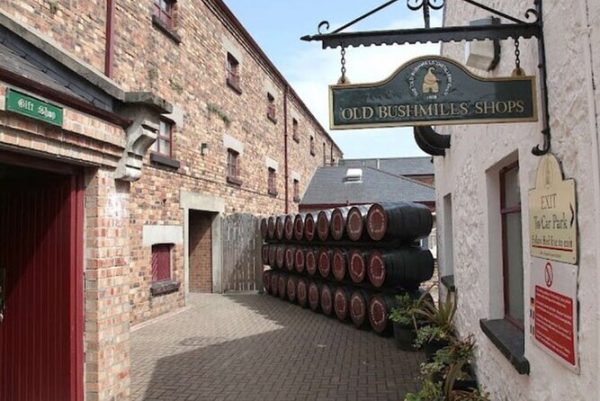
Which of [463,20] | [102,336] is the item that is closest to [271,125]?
[463,20]

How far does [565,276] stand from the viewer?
2.42m

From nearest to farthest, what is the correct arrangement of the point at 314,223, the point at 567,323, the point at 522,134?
the point at 567,323 < the point at 522,134 < the point at 314,223

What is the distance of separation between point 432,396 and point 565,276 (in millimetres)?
2432

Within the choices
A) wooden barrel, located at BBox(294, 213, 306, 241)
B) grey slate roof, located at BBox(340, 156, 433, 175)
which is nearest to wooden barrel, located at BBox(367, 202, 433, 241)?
wooden barrel, located at BBox(294, 213, 306, 241)

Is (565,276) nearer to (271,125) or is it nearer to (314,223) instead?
(314,223)

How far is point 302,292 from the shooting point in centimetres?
1130

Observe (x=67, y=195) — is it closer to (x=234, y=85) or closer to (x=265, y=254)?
(x=265, y=254)

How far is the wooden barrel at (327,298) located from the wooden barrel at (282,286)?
196 centimetres

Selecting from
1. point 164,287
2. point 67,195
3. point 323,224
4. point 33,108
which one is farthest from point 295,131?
point 33,108

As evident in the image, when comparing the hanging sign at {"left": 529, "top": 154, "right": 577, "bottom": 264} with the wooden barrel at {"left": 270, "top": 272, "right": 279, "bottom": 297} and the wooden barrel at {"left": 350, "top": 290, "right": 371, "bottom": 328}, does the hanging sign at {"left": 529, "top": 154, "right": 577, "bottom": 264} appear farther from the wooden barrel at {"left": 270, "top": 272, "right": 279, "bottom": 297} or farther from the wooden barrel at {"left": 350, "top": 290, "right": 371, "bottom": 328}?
the wooden barrel at {"left": 270, "top": 272, "right": 279, "bottom": 297}

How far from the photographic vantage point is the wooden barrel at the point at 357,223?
29.7ft

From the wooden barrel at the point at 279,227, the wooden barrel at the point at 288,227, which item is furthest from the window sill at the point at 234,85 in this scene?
the wooden barrel at the point at 288,227

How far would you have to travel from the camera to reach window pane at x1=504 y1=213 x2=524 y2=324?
12.4ft

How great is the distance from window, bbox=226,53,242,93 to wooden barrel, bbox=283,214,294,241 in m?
4.77
